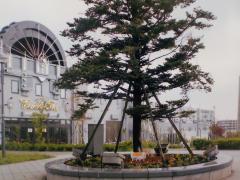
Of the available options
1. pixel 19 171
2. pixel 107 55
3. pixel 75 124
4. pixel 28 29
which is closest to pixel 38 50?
pixel 28 29

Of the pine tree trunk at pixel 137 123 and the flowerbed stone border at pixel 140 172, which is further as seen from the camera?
the pine tree trunk at pixel 137 123

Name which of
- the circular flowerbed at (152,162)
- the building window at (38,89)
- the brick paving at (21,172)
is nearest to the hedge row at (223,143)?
the brick paving at (21,172)

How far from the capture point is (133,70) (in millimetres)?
14258

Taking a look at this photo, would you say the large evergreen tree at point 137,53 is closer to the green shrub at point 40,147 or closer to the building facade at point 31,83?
the green shrub at point 40,147

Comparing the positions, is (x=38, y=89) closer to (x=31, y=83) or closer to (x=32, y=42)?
(x=31, y=83)

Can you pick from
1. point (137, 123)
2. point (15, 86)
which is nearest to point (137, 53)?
point (137, 123)

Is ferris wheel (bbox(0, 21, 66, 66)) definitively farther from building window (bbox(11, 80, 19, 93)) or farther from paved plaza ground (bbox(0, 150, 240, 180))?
paved plaza ground (bbox(0, 150, 240, 180))

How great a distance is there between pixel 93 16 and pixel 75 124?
111ft

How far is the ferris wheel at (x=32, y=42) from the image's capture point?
42.0 meters

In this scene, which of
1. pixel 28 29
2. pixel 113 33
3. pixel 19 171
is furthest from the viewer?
pixel 28 29

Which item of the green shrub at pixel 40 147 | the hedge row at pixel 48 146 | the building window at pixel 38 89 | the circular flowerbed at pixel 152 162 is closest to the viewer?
the circular flowerbed at pixel 152 162

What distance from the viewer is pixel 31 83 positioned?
4284 centimetres

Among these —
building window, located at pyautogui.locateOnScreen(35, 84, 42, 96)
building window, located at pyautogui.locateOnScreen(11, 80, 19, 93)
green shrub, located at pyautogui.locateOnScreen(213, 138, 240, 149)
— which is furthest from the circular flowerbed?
building window, located at pyautogui.locateOnScreen(35, 84, 42, 96)

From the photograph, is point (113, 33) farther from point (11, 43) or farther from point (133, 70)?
point (11, 43)
